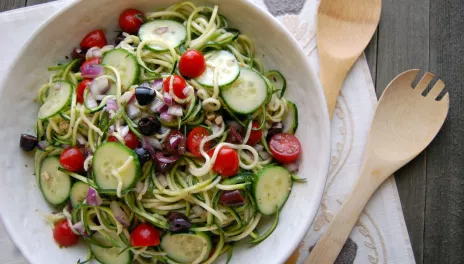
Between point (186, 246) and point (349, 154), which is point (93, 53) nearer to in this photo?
point (186, 246)

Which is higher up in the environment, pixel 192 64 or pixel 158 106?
pixel 192 64

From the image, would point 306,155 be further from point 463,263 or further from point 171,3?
point 463,263

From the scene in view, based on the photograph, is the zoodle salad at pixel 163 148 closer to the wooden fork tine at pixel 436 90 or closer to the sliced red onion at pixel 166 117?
the sliced red onion at pixel 166 117

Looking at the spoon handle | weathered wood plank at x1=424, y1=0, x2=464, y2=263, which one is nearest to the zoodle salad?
the spoon handle

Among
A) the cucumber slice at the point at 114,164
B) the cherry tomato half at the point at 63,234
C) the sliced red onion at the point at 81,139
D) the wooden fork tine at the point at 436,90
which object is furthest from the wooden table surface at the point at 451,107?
the cherry tomato half at the point at 63,234

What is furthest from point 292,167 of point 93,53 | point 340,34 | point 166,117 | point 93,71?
point 93,53

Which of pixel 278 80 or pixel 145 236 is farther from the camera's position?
pixel 278 80

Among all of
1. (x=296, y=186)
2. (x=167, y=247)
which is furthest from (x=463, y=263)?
(x=167, y=247)
